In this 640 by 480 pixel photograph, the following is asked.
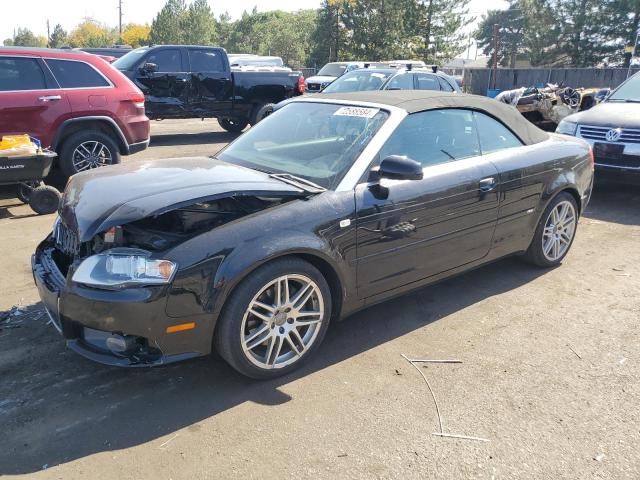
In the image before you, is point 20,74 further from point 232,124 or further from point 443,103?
point 232,124

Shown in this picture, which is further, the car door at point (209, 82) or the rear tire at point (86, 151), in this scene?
the car door at point (209, 82)

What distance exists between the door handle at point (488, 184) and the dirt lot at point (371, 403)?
0.91 m

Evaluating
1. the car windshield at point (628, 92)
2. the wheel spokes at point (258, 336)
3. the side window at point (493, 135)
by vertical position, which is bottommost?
the wheel spokes at point (258, 336)

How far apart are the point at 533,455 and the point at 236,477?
1435 mm

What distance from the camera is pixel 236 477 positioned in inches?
98.7

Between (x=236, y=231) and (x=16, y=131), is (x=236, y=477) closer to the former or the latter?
(x=236, y=231)

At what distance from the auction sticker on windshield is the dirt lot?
1.47 metres

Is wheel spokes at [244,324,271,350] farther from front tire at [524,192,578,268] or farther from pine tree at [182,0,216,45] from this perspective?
pine tree at [182,0,216,45]

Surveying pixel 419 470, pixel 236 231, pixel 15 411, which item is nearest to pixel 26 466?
pixel 15 411

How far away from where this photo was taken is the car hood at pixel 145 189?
298 centimetres

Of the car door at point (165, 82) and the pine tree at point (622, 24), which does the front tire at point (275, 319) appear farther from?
the pine tree at point (622, 24)

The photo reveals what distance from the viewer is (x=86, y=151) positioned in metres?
7.54

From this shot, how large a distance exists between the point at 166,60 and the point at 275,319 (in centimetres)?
1081

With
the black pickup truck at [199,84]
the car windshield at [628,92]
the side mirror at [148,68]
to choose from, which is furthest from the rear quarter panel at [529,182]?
the side mirror at [148,68]
